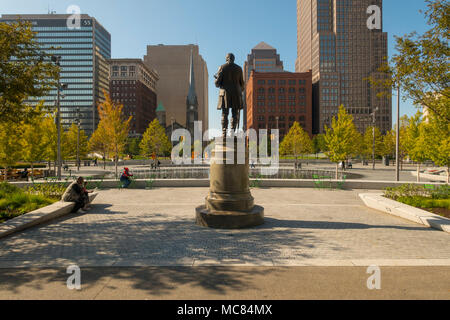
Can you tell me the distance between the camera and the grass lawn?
8975mm

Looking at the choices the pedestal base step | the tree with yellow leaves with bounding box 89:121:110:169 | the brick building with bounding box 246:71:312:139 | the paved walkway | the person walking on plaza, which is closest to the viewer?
the paved walkway

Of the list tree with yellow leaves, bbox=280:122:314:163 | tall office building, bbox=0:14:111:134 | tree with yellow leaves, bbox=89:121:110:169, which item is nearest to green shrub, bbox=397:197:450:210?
tree with yellow leaves, bbox=89:121:110:169

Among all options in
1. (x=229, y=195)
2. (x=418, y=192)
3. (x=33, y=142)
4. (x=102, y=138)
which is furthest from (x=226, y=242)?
(x=102, y=138)

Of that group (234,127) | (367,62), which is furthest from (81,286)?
(367,62)

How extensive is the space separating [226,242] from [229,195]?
2022 mm

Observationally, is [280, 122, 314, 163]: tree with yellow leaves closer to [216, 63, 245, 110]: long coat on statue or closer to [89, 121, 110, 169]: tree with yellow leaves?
[89, 121, 110, 169]: tree with yellow leaves

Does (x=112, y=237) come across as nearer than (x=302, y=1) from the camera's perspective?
Yes

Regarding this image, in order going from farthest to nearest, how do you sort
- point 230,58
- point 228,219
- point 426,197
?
point 426,197 < point 230,58 < point 228,219

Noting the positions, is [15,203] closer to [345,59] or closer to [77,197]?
[77,197]

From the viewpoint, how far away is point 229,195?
8.60 m

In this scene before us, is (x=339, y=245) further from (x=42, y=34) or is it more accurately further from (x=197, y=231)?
(x=42, y=34)

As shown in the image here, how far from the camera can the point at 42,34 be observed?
142 meters

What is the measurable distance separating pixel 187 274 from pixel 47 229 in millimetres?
5673

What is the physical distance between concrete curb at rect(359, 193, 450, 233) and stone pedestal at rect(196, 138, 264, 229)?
504 cm
